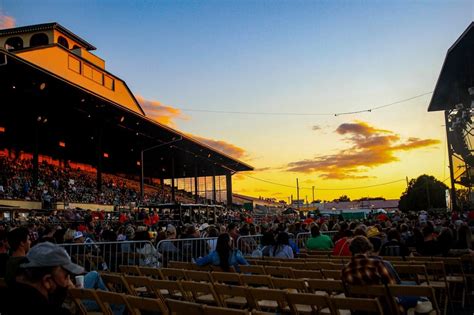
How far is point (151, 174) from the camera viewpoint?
60781 mm

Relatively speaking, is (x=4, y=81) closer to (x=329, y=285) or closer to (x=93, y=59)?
(x=93, y=59)

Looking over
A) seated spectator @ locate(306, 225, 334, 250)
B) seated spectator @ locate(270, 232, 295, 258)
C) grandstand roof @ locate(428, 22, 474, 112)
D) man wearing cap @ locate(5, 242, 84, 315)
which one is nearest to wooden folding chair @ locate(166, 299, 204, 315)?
man wearing cap @ locate(5, 242, 84, 315)

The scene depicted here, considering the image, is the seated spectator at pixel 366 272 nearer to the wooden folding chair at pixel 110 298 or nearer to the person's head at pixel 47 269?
the wooden folding chair at pixel 110 298

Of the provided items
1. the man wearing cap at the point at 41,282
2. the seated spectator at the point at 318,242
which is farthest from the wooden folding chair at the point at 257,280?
the seated spectator at the point at 318,242

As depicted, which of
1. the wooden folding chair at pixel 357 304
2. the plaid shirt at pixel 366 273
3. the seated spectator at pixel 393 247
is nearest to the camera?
the wooden folding chair at pixel 357 304

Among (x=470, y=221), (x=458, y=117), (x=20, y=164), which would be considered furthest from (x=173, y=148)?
(x=470, y=221)

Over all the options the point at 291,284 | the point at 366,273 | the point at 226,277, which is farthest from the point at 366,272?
the point at 226,277

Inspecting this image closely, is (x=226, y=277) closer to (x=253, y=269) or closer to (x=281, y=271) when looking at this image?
(x=281, y=271)

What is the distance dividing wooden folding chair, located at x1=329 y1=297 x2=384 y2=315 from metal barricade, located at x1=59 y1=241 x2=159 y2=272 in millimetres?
6046

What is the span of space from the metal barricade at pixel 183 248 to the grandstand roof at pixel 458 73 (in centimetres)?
1873

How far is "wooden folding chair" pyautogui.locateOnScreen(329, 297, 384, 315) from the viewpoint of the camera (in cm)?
392

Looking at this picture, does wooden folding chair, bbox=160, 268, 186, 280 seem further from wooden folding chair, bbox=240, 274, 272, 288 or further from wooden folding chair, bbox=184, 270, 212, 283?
wooden folding chair, bbox=240, 274, 272, 288

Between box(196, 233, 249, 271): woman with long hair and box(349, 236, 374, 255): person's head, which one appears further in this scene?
box(196, 233, 249, 271): woman with long hair

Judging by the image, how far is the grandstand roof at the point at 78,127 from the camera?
2431 cm
